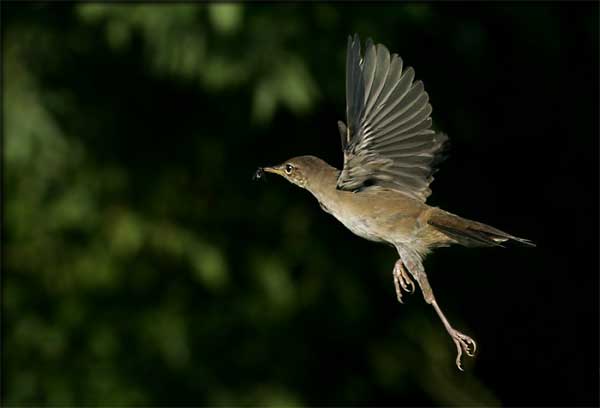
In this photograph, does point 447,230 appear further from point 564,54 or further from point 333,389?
point 333,389

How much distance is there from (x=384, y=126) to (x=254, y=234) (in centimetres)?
365

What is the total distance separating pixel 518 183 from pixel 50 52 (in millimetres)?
2694

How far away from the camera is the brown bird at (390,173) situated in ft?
6.19

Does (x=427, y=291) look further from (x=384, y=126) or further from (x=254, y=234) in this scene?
(x=254, y=234)

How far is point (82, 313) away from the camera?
567cm

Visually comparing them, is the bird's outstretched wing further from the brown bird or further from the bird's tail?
the bird's tail

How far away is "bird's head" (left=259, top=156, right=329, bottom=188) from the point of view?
221 cm

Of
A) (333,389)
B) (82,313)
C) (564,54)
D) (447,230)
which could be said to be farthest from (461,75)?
(447,230)

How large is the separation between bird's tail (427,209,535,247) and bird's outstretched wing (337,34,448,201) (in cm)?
12

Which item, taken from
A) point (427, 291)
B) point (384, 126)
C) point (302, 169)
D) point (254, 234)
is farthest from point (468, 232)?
point (254, 234)

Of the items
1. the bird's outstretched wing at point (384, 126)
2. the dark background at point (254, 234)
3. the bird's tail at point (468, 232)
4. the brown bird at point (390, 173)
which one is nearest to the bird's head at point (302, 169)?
the brown bird at point (390, 173)

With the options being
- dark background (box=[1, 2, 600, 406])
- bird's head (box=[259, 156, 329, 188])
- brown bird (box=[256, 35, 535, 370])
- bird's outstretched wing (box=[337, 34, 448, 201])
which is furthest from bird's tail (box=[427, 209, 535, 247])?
dark background (box=[1, 2, 600, 406])

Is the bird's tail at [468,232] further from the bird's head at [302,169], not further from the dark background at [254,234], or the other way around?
the dark background at [254,234]

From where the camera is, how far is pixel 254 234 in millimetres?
5605
